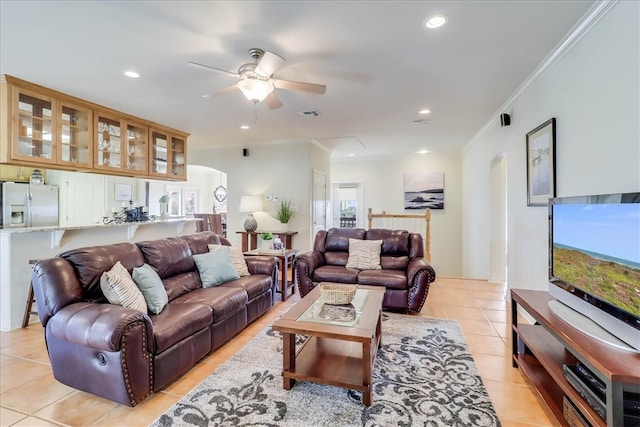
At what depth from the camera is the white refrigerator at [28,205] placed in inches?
224

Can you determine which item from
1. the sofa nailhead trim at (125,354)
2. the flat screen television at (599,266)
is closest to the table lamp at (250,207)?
the sofa nailhead trim at (125,354)

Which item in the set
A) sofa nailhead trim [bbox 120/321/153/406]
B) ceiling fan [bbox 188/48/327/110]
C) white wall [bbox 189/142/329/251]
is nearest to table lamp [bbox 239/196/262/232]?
white wall [bbox 189/142/329/251]

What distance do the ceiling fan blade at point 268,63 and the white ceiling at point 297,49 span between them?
0.21 m

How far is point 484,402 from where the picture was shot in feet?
6.68

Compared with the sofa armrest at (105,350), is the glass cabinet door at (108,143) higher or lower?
higher

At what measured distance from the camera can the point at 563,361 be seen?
192 cm

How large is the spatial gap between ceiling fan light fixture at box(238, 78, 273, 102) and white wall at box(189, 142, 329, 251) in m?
3.38

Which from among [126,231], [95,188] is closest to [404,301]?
[126,231]

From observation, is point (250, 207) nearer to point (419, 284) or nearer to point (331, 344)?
point (419, 284)

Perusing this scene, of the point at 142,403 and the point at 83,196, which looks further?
the point at 83,196

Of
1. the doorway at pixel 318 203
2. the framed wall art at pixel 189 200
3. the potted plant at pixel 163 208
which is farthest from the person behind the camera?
the framed wall art at pixel 189 200

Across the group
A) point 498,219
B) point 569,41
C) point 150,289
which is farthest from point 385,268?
point 569,41

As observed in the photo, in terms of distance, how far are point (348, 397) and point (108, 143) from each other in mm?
4428

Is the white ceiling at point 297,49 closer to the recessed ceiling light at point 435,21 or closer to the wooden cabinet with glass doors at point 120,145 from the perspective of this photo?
the recessed ceiling light at point 435,21
